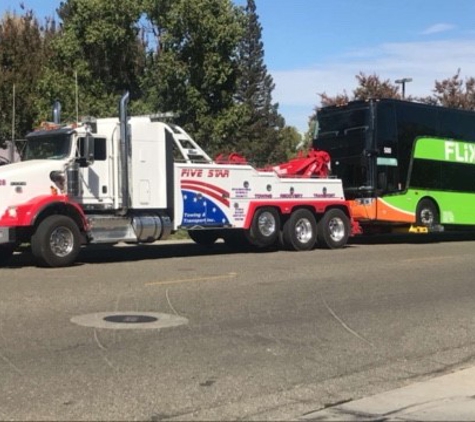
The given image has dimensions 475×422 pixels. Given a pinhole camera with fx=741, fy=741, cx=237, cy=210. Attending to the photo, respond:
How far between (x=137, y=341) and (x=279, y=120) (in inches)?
3259

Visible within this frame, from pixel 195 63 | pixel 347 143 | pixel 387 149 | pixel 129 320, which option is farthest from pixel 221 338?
pixel 195 63

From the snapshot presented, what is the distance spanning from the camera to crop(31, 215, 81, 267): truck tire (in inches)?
544

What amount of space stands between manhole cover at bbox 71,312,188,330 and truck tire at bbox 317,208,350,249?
10.5m

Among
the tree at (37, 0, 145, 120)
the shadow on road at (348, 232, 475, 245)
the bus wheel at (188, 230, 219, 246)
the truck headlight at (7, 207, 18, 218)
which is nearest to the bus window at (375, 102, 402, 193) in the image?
the shadow on road at (348, 232, 475, 245)

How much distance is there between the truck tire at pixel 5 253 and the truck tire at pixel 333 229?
7987mm

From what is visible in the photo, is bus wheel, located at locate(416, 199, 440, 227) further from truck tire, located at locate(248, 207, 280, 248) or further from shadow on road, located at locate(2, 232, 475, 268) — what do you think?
truck tire, located at locate(248, 207, 280, 248)

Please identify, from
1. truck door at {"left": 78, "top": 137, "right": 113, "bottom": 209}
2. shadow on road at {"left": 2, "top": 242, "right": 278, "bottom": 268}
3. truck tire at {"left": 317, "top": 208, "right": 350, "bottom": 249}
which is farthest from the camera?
truck tire at {"left": 317, "top": 208, "right": 350, "bottom": 249}

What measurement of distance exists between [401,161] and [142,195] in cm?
864

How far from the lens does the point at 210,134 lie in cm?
2839

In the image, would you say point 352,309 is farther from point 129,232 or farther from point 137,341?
point 129,232

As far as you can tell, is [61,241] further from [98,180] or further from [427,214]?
[427,214]

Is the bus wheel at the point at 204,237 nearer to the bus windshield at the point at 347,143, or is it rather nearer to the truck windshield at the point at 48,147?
the bus windshield at the point at 347,143

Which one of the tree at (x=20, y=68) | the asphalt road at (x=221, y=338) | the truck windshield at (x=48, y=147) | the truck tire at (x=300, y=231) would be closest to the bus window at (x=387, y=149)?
the truck tire at (x=300, y=231)

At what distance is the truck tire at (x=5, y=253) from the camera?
15.0 meters
